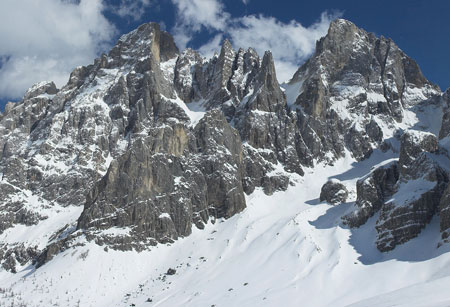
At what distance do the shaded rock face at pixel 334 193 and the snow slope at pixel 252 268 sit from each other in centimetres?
238

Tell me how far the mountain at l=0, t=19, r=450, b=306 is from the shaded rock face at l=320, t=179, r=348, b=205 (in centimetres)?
50

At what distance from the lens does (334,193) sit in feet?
385

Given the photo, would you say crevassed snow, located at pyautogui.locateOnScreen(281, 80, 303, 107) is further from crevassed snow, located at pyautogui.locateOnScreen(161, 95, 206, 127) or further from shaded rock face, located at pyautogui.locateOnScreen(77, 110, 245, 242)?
shaded rock face, located at pyautogui.locateOnScreen(77, 110, 245, 242)

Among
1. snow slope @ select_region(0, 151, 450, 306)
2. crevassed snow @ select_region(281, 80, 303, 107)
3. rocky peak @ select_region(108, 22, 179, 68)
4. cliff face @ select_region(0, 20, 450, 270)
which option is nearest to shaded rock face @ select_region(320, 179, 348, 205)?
snow slope @ select_region(0, 151, 450, 306)

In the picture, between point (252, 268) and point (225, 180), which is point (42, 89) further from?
point (252, 268)

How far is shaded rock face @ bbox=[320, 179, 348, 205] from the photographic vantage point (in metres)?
116

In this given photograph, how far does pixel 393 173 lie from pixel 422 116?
72.8 m

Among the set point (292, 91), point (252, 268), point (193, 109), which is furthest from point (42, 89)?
point (252, 268)

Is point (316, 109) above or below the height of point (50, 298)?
above

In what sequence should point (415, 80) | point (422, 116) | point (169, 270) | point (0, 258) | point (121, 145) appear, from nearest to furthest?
point (169, 270) → point (0, 258) → point (121, 145) → point (422, 116) → point (415, 80)

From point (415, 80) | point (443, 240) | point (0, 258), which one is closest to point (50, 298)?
point (0, 258)

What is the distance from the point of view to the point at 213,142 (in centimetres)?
13412

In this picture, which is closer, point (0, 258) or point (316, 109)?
point (0, 258)

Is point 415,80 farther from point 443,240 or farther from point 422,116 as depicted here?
point 443,240
